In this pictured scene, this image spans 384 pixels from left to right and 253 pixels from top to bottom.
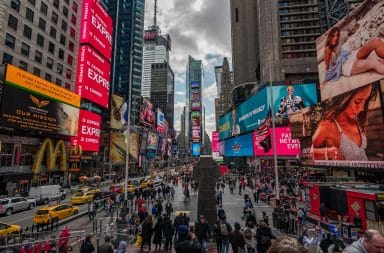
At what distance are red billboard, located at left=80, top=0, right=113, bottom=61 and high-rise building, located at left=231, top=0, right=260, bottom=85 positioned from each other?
242 feet

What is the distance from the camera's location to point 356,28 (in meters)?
33.2

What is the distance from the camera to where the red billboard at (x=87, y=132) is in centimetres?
4959

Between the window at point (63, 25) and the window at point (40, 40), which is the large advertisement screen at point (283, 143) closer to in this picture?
the window at point (63, 25)

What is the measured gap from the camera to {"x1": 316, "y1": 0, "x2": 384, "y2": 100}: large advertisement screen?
30234mm

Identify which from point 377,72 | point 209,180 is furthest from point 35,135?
point 377,72

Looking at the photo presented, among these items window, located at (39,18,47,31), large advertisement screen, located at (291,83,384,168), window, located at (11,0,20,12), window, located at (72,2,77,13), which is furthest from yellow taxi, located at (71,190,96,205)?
window, located at (72,2,77,13)

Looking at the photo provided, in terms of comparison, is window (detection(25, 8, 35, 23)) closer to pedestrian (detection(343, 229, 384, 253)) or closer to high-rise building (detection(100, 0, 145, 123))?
pedestrian (detection(343, 229, 384, 253))

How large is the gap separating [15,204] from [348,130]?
3691cm

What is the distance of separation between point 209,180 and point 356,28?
1158 inches

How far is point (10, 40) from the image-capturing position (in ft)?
128

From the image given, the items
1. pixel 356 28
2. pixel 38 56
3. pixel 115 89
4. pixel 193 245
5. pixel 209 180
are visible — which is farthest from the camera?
pixel 115 89

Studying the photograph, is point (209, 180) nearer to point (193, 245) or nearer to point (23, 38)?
point (193, 245)

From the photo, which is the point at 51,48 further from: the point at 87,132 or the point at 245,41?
the point at 245,41

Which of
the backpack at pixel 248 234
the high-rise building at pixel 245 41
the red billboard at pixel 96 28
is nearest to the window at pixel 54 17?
the red billboard at pixel 96 28
